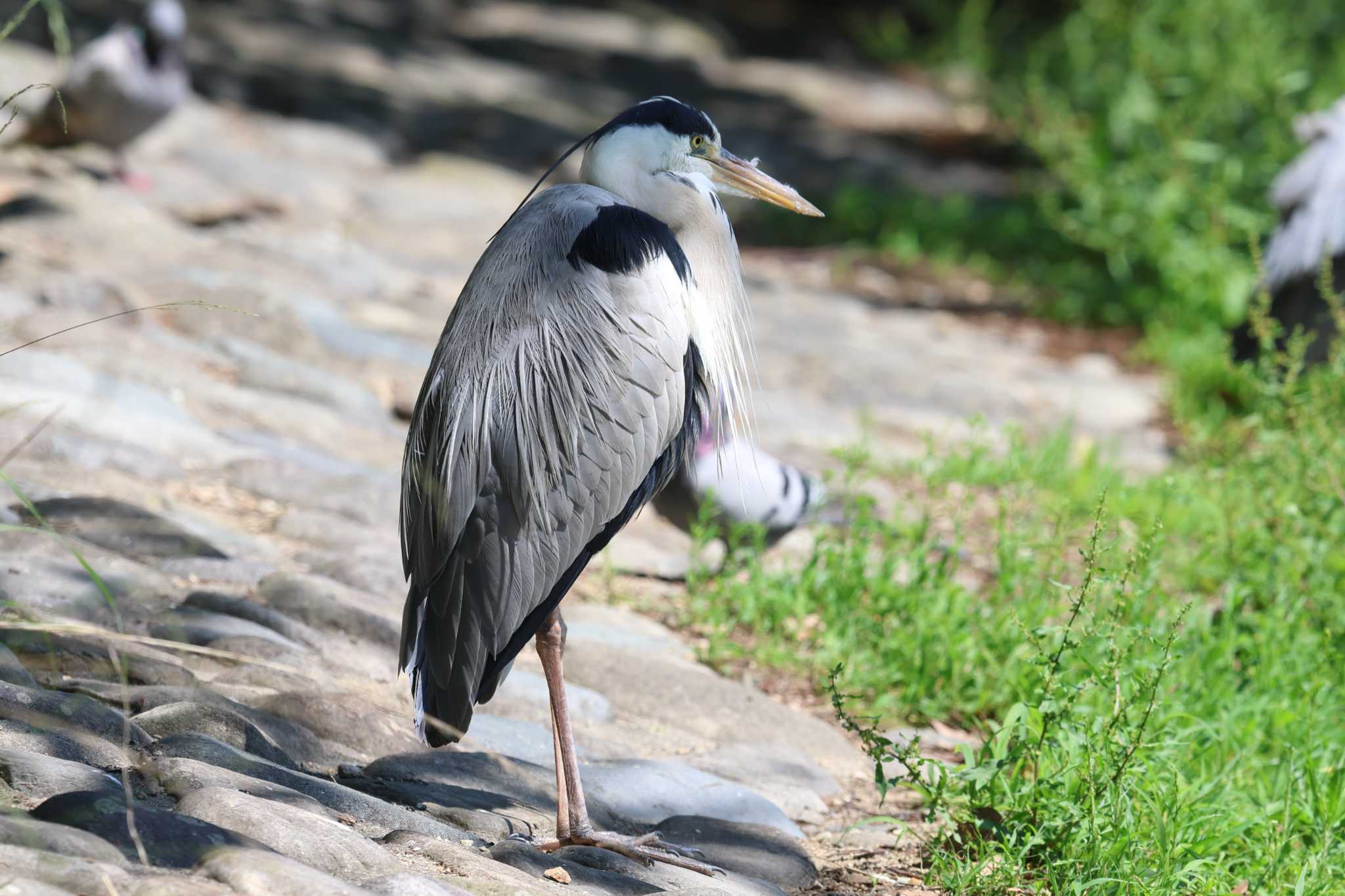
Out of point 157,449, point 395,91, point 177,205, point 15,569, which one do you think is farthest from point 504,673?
point 395,91

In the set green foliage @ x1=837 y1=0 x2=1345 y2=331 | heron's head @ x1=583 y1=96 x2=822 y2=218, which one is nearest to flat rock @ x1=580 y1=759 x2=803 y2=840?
heron's head @ x1=583 y1=96 x2=822 y2=218

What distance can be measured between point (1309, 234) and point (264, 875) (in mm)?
5857

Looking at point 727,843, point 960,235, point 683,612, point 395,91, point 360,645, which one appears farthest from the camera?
point 395,91

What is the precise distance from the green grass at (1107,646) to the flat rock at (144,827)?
1.32m

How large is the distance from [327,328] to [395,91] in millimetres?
5423

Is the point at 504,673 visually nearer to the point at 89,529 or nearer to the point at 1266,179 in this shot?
the point at 89,529

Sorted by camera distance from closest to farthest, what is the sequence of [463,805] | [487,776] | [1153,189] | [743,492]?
[463,805] → [487,776] → [743,492] → [1153,189]

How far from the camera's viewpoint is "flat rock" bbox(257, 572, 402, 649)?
3584 mm

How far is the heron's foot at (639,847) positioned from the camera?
2.77 metres

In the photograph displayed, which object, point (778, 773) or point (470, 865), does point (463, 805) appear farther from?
point (778, 773)

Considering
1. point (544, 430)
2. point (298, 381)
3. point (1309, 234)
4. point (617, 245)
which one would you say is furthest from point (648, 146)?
point (1309, 234)

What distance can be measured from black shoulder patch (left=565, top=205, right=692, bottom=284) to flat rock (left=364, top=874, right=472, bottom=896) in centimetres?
135

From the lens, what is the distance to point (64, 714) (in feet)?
8.30

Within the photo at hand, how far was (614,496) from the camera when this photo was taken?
3.09 meters
